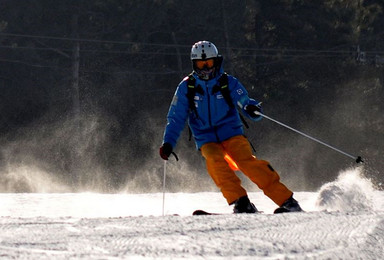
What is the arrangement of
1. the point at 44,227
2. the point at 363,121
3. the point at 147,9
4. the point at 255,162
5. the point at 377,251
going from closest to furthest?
the point at 377,251, the point at 44,227, the point at 255,162, the point at 147,9, the point at 363,121

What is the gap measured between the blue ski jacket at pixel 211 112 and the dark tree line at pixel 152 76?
2377 cm

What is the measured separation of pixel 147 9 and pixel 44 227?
27449mm

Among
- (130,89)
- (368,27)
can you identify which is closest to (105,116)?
(130,89)

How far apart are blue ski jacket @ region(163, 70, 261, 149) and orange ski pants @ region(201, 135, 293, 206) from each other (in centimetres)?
15

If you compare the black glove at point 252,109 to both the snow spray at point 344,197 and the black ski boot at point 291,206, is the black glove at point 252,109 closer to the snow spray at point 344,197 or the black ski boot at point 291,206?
the black ski boot at point 291,206

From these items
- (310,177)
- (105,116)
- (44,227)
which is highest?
(44,227)

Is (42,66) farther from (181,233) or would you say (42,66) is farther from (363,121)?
(181,233)

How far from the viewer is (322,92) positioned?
33.8m

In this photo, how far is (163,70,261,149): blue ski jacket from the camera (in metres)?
7.38

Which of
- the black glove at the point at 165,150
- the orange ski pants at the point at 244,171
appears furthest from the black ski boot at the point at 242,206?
the black glove at the point at 165,150

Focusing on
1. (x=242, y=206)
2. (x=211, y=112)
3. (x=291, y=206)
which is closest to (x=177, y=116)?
(x=211, y=112)

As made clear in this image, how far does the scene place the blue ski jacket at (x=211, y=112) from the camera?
7383 millimetres

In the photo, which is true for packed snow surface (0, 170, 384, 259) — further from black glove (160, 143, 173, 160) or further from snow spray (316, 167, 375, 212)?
black glove (160, 143, 173, 160)

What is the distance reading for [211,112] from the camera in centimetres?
740
